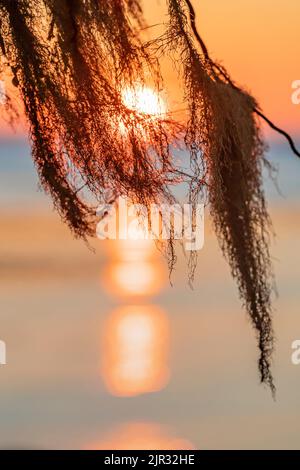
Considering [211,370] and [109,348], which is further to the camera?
[109,348]

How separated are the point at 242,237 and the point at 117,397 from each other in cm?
731

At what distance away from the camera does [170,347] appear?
13562mm

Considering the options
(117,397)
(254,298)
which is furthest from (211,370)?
(254,298)

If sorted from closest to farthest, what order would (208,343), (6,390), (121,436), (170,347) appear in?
(121,436)
(6,390)
(208,343)
(170,347)

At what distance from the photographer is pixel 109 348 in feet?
45.4

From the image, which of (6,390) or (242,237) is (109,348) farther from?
(242,237)

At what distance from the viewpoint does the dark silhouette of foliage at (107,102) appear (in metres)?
3.25

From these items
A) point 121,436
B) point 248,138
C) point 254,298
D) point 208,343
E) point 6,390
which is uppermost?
point 208,343

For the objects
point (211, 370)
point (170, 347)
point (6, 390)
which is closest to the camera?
point (6, 390)

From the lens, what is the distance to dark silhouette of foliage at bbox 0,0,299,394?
3254 millimetres

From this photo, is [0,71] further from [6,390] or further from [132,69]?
[6,390]

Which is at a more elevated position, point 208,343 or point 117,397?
point 208,343

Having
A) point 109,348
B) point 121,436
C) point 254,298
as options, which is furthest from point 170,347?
point 254,298

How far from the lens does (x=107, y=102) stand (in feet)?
10.7
